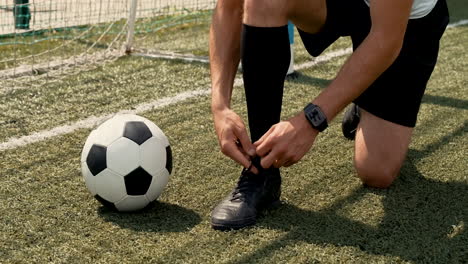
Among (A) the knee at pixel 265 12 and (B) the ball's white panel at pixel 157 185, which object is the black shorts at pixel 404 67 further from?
(B) the ball's white panel at pixel 157 185

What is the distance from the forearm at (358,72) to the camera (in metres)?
2.46

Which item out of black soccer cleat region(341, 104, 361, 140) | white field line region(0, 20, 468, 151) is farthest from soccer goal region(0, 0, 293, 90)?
black soccer cleat region(341, 104, 361, 140)

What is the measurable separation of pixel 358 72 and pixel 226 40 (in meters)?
0.67

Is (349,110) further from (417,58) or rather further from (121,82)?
(121,82)

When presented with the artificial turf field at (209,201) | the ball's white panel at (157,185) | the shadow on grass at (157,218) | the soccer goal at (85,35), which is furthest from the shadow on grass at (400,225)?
the soccer goal at (85,35)

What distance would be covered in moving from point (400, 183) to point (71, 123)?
181cm

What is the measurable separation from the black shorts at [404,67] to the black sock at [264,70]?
44cm

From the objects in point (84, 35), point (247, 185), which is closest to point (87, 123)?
point (247, 185)

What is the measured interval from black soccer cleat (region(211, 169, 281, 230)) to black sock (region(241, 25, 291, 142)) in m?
0.17

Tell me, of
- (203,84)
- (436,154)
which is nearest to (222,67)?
(436,154)

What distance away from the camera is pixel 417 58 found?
327cm

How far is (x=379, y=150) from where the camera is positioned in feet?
10.7

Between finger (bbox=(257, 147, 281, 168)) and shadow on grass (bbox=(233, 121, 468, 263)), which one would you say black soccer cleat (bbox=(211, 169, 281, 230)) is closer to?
shadow on grass (bbox=(233, 121, 468, 263))

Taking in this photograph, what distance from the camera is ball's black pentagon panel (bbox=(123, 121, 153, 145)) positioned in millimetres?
2865
